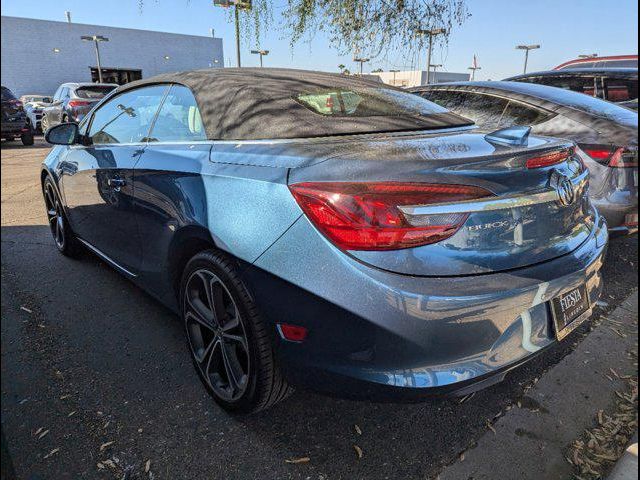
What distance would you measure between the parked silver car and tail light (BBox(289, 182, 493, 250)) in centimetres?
203

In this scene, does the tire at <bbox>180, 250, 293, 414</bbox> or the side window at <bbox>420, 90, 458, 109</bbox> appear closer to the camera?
the tire at <bbox>180, 250, 293, 414</bbox>

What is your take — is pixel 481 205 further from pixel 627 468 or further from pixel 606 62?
pixel 606 62

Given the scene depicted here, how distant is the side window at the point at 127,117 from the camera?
2.72 m

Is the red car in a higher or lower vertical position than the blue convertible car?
higher

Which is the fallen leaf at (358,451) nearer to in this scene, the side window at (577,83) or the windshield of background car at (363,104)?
the windshield of background car at (363,104)

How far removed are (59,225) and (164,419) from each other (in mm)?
2576

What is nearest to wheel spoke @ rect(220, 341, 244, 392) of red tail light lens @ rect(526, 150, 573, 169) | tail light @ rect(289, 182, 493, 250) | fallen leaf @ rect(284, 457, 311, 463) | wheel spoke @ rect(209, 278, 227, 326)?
wheel spoke @ rect(209, 278, 227, 326)

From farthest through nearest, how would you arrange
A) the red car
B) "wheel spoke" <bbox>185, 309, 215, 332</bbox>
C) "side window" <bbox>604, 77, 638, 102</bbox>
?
the red car < "side window" <bbox>604, 77, 638, 102</bbox> < "wheel spoke" <bbox>185, 309, 215, 332</bbox>

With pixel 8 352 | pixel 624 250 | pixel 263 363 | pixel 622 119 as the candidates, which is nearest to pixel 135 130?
pixel 8 352

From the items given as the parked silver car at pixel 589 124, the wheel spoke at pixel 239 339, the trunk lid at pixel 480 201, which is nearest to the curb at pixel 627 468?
the trunk lid at pixel 480 201

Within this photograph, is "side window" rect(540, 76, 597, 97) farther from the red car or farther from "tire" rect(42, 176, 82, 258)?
"tire" rect(42, 176, 82, 258)

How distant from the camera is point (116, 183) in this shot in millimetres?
2684

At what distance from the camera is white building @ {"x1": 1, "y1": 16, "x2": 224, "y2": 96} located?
1146 inches

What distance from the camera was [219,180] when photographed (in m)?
1.88
